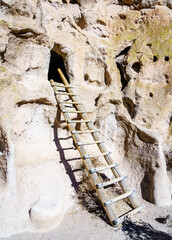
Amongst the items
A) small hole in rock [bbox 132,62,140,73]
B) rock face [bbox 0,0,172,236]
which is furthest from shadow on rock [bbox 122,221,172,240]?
small hole in rock [bbox 132,62,140,73]

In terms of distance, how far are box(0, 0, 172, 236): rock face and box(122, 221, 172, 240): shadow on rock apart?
71 centimetres

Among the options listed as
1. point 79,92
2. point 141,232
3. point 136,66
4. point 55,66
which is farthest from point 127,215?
point 55,66

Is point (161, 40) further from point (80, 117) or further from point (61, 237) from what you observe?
point (61, 237)

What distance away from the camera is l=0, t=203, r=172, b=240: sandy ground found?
244 cm

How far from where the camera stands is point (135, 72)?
4727mm

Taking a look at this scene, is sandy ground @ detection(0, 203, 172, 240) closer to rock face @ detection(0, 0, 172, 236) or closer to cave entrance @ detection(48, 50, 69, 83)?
rock face @ detection(0, 0, 172, 236)

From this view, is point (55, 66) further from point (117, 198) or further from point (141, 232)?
point (141, 232)

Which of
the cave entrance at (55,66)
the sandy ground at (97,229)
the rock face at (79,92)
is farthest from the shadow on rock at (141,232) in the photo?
the cave entrance at (55,66)

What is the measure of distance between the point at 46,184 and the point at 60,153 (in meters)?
0.75

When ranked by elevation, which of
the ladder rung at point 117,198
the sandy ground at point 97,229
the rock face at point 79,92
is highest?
the rock face at point 79,92

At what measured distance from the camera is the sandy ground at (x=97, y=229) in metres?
2.44

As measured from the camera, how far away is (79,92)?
13.9 feet

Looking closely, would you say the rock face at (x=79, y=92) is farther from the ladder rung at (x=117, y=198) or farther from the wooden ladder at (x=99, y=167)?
the ladder rung at (x=117, y=198)

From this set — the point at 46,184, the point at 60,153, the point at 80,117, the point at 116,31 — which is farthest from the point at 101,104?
the point at 116,31
